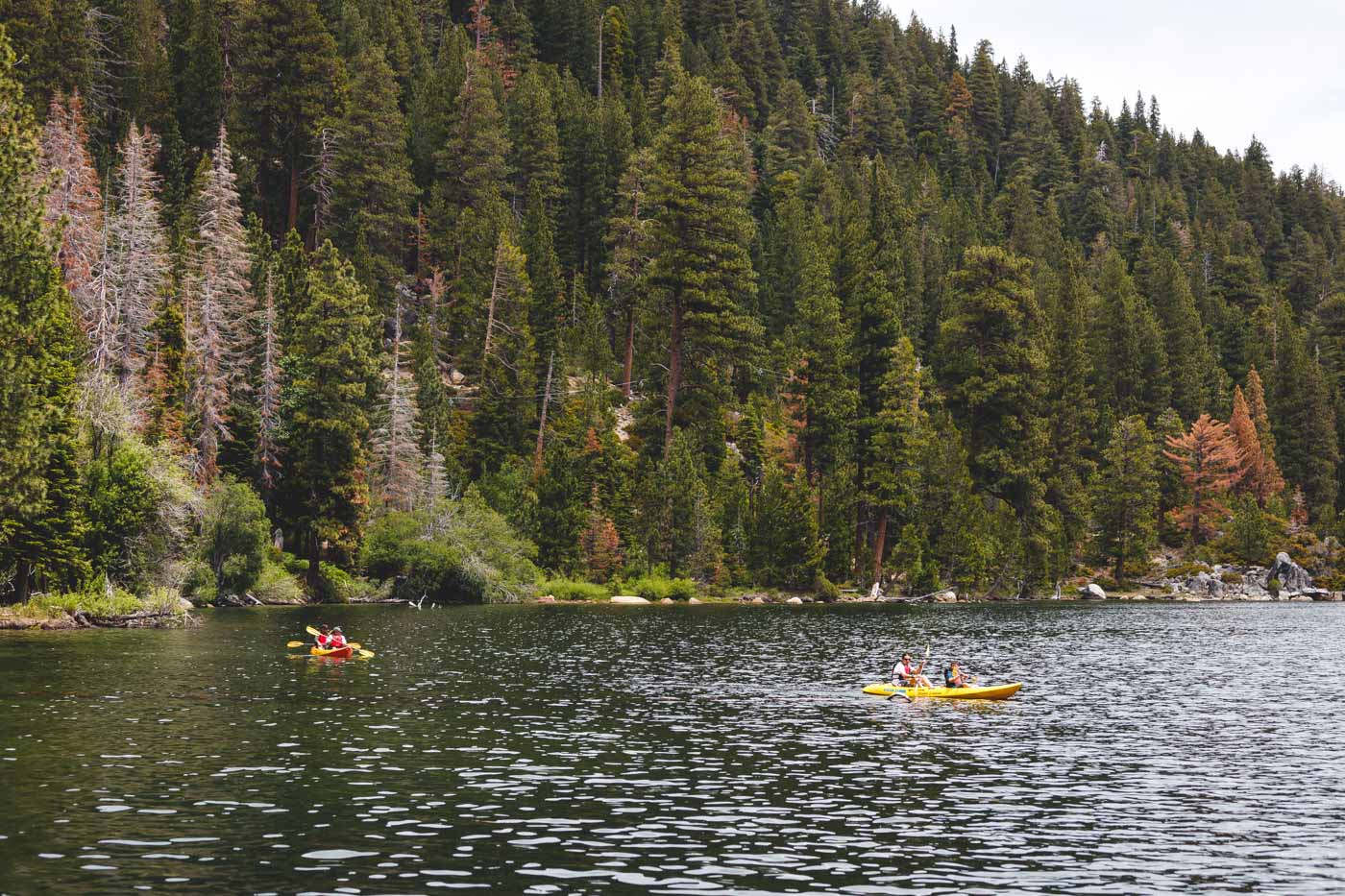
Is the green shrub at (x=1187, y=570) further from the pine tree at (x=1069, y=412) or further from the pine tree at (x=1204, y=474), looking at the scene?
the pine tree at (x=1204, y=474)

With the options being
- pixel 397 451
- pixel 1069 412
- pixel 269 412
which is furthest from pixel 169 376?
pixel 1069 412

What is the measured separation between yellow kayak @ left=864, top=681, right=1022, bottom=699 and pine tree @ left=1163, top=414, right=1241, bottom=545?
89614 mm

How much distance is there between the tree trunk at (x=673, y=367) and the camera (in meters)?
92.3

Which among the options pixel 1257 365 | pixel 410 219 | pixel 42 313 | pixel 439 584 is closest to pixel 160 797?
pixel 42 313

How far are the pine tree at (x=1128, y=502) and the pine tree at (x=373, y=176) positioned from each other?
65.7m

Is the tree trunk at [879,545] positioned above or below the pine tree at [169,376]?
below

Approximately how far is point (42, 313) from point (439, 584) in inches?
1700

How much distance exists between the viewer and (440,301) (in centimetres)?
10625

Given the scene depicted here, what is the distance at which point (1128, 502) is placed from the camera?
108 meters

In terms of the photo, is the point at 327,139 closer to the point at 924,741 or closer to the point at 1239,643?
the point at 1239,643

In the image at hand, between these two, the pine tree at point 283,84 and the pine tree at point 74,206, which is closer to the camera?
the pine tree at point 74,206

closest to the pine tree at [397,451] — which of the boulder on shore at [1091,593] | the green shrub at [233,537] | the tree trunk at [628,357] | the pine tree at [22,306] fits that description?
the green shrub at [233,537]

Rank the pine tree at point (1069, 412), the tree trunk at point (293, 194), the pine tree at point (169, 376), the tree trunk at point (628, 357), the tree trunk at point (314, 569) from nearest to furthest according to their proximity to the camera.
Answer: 1. the pine tree at point (169, 376)
2. the tree trunk at point (314, 569)
3. the pine tree at point (1069, 412)
4. the tree trunk at point (293, 194)
5. the tree trunk at point (628, 357)

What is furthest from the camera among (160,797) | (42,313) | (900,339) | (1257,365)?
(1257,365)
